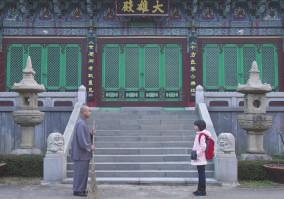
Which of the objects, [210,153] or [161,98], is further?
[161,98]

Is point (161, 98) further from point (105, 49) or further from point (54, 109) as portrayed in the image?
point (54, 109)

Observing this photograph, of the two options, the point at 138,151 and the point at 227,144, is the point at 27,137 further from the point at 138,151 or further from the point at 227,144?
the point at 227,144

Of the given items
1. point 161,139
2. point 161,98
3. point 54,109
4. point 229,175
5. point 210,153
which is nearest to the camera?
point 210,153

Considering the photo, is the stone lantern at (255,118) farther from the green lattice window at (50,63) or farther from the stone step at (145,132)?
the green lattice window at (50,63)

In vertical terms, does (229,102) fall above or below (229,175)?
above

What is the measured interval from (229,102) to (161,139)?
149 inches

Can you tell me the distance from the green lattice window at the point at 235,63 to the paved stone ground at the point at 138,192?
27.5ft

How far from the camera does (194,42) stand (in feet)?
61.9

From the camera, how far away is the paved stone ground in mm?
9766

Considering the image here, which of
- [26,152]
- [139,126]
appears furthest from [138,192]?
[139,126]

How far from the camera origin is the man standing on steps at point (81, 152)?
9523 mm

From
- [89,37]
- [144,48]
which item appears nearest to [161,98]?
[144,48]

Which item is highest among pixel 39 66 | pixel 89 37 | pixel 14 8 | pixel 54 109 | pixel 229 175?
pixel 14 8

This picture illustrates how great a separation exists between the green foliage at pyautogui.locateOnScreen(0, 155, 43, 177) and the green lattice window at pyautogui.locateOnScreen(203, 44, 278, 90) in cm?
876
